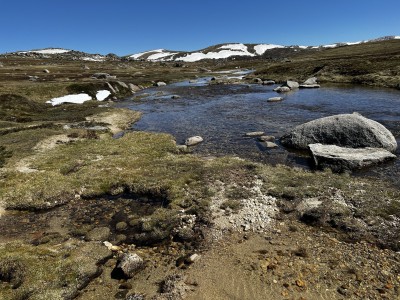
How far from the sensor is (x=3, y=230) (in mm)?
17328

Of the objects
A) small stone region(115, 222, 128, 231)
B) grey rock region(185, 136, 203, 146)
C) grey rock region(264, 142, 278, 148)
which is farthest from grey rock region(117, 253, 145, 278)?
grey rock region(264, 142, 278, 148)

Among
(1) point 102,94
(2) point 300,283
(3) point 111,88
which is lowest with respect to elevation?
(2) point 300,283

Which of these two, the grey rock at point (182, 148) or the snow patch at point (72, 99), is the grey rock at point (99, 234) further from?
the snow patch at point (72, 99)

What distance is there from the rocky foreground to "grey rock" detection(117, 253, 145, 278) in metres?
0.06

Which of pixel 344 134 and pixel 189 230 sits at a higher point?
pixel 344 134

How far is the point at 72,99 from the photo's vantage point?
67.1m

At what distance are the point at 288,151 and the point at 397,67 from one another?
70187mm

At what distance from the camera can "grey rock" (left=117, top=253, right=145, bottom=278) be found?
523 inches

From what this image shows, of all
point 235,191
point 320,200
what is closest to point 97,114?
point 235,191

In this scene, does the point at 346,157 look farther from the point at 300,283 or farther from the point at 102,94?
the point at 102,94

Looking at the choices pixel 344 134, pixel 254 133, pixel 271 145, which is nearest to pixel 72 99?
pixel 254 133

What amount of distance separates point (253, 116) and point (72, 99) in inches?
1701

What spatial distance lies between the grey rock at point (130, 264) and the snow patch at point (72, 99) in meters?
58.0

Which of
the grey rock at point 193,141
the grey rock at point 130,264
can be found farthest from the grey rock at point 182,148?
the grey rock at point 130,264
